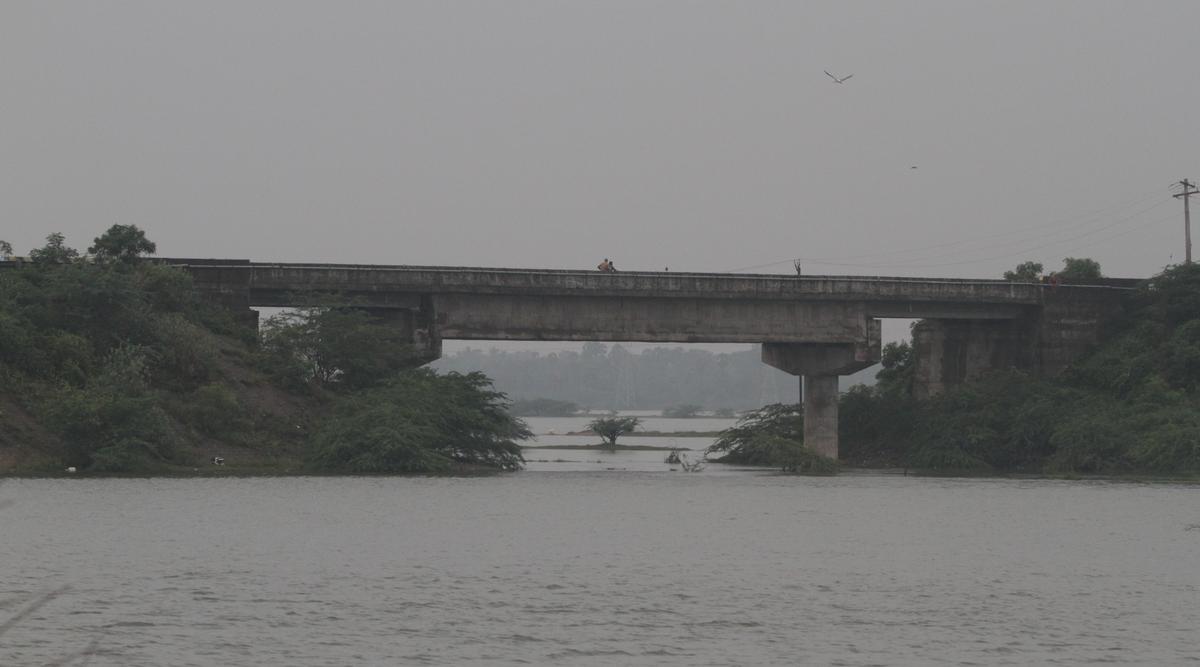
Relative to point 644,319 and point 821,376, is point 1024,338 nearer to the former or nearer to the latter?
point 821,376

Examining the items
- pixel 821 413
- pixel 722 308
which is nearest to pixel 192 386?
pixel 722 308

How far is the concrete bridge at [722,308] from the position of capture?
227 ft

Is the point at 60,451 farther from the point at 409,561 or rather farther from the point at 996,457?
the point at 996,457

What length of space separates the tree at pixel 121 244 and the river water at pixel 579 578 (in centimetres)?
2004

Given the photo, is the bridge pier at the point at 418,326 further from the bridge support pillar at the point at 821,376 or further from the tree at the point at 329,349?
the bridge support pillar at the point at 821,376

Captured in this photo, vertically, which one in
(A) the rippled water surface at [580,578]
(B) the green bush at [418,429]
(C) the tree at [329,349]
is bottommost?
(A) the rippled water surface at [580,578]

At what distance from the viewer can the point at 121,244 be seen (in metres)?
67.4

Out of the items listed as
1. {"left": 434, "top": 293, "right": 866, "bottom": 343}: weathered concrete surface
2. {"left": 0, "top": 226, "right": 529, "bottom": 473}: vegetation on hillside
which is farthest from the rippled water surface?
{"left": 434, "top": 293, "right": 866, "bottom": 343}: weathered concrete surface

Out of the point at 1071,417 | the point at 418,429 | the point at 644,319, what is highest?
the point at 644,319

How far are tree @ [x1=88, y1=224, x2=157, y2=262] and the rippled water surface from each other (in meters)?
20.7

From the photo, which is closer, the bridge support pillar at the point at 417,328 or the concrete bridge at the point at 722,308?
the concrete bridge at the point at 722,308

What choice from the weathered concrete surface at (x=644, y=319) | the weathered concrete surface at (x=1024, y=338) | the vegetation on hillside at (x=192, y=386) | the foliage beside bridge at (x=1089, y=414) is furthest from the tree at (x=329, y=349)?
the weathered concrete surface at (x=1024, y=338)

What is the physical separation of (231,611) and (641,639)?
6.61 metres

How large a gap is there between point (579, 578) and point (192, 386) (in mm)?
35815
